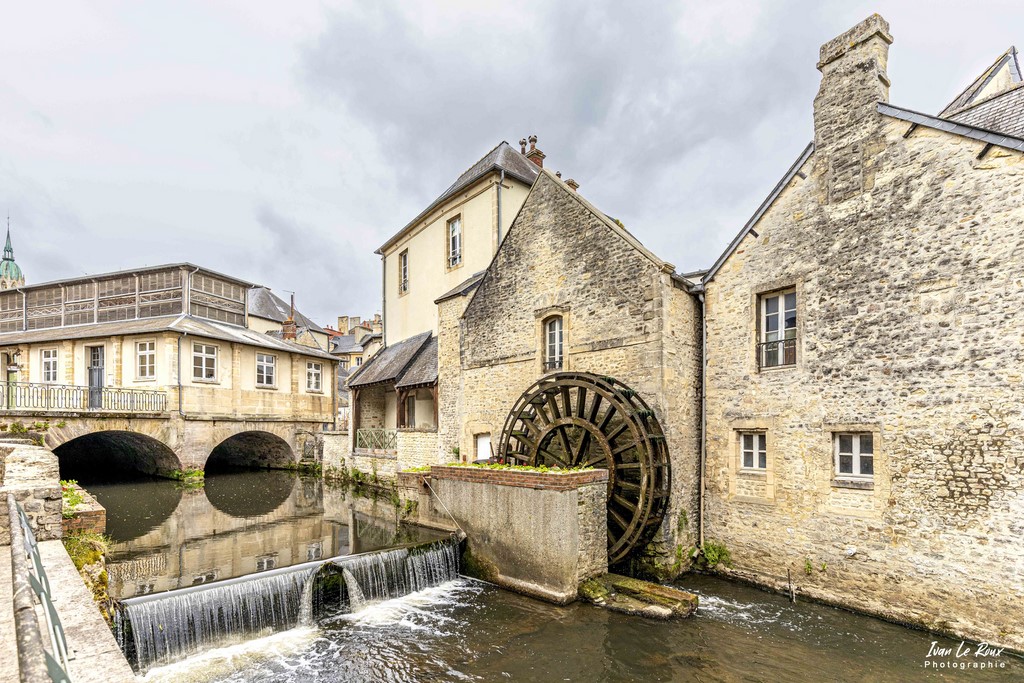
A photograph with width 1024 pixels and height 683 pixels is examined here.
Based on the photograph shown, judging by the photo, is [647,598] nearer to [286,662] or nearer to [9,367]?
[286,662]

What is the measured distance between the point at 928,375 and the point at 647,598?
470cm

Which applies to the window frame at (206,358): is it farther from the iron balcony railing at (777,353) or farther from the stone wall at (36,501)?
the iron balcony railing at (777,353)

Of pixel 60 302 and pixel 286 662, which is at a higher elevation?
pixel 60 302

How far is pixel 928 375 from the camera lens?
721 centimetres

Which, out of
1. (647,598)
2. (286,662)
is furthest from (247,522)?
(647,598)

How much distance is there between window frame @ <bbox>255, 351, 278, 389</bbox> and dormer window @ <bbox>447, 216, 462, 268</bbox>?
960cm

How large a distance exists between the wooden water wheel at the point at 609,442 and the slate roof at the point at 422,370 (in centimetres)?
476

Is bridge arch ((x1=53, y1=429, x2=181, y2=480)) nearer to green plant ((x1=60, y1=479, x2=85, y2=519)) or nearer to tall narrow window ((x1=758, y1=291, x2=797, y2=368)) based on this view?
green plant ((x1=60, y1=479, x2=85, y2=519))

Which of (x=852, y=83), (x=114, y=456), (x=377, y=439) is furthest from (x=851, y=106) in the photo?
(x=114, y=456)

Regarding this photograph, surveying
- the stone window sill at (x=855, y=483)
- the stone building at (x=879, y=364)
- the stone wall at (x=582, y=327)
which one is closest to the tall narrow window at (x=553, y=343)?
the stone wall at (x=582, y=327)

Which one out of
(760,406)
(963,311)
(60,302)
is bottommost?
(760,406)

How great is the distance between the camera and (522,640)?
6.80m

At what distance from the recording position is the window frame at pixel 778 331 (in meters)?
8.62

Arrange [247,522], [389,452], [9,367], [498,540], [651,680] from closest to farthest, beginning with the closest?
[651,680], [498,540], [247,522], [389,452], [9,367]
